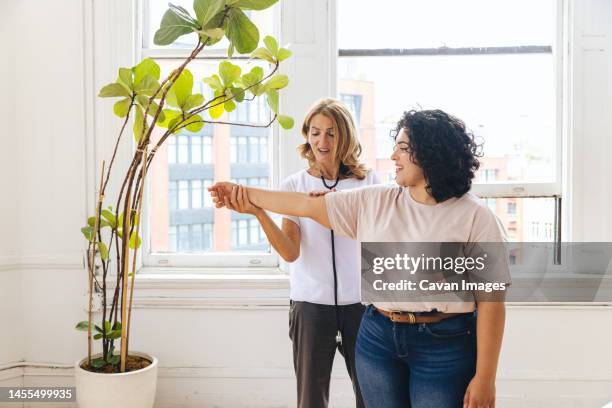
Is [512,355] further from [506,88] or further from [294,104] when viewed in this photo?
[294,104]

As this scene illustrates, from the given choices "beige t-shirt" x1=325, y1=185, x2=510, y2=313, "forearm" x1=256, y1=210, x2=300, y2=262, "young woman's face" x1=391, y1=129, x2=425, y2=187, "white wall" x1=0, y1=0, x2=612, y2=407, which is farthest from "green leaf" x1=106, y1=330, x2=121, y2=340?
"young woman's face" x1=391, y1=129, x2=425, y2=187

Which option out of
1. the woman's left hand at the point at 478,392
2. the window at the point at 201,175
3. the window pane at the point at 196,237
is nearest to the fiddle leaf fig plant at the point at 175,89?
the window at the point at 201,175

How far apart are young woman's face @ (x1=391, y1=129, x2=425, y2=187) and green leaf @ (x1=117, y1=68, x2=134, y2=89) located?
105cm

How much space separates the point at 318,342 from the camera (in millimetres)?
1906

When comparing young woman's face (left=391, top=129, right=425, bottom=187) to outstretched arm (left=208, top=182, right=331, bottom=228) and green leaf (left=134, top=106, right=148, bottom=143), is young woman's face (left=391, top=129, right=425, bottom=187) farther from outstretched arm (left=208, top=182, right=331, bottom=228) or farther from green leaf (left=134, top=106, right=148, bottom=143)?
green leaf (left=134, top=106, right=148, bottom=143)

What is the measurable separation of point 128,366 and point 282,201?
3.57 feet

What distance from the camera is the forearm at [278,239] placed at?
181 cm

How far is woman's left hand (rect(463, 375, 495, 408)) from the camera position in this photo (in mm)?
1383

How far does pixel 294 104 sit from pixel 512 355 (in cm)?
156

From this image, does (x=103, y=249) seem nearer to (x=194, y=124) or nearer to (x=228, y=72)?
(x=194, y=124)

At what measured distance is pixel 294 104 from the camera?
2697 millimetres

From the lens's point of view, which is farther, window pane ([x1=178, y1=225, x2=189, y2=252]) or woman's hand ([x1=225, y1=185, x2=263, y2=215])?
window pane ([x1=178, y1=225, x2=189, y2=252])

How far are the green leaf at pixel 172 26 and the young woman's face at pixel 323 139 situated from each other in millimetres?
526

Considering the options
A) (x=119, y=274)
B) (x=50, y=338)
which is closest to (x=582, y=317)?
(x=119, y=274)
